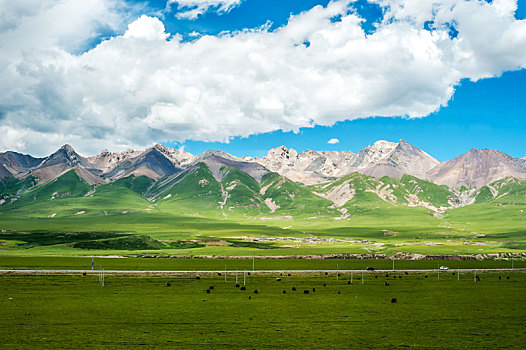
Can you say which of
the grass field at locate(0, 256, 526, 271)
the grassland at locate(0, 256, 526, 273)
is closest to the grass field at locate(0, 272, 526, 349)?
the grassland at locate(0, 256, 526, 273)

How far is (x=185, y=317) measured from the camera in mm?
49250

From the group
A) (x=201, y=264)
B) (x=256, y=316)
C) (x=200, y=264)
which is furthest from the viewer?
(x=200, y=264)

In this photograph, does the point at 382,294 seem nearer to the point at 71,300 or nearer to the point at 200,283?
the point at 200,283

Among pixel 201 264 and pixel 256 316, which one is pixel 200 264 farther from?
pixel 256 316

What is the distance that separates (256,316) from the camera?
1991 inches

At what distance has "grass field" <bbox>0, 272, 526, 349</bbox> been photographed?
122 feet

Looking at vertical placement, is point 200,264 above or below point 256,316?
below

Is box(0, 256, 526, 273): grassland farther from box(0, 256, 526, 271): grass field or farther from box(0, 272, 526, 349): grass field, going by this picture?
box(0, 272, 526, 349): grass field

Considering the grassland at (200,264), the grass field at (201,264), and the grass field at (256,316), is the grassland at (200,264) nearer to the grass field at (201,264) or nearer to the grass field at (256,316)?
the grass field at (201,264)

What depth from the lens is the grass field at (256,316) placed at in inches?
1462

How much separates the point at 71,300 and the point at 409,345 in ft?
158

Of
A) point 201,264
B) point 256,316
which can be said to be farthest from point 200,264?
point 256,316

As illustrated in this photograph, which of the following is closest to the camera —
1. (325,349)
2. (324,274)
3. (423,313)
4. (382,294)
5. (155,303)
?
(325,349)

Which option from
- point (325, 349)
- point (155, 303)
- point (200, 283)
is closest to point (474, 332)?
point (325, 349)
